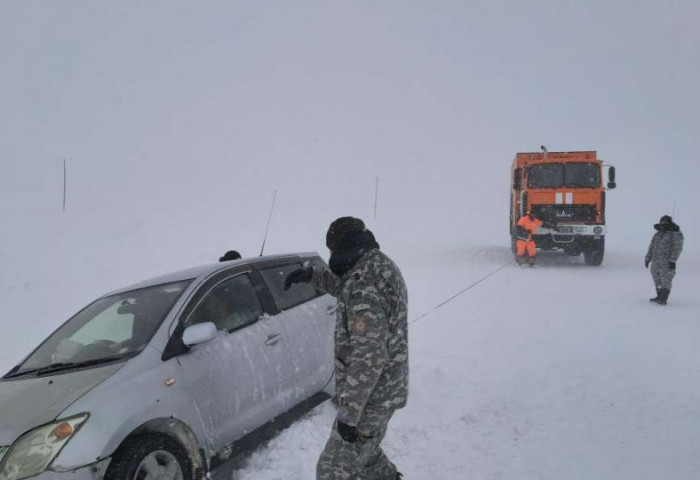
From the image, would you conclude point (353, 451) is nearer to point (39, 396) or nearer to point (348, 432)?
point (348, 432)

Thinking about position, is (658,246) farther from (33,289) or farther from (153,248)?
(153,248)

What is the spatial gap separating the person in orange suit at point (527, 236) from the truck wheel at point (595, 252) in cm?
159

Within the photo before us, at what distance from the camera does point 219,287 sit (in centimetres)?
423

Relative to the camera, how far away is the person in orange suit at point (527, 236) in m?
15.1

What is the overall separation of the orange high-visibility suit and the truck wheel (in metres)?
1.61

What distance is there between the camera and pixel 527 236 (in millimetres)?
15320

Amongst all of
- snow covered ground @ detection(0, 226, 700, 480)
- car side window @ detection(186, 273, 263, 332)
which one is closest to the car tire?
snow covered ground @ detection(0, 226, 700, 480)

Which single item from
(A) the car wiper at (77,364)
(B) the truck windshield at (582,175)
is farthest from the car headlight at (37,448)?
(B) the truck windshield at (582,175)

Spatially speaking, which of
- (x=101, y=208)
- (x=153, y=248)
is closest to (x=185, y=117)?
(x=101, y=208)

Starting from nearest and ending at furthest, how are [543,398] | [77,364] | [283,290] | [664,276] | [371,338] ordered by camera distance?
[371,338], [77,364], [283,290], [543,398], [664,276]

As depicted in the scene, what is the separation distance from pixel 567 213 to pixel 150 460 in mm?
14405

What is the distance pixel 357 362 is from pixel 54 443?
5.34 ft

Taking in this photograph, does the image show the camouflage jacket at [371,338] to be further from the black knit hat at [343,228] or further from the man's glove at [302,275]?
the man's glove at [302,275]

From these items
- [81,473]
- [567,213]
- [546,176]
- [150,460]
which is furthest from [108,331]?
[546,176]
